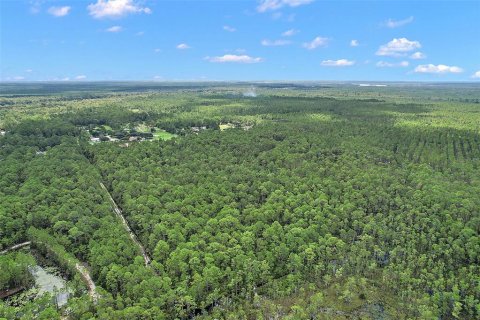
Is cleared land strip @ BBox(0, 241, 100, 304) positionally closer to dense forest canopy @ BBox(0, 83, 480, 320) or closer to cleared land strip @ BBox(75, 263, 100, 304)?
cleared land strip @ BBox(75, 263, 100, 304)

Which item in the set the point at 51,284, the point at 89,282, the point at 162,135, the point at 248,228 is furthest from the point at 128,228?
the point at 162,135

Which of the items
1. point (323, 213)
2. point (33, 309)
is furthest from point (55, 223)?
point (323, 213)

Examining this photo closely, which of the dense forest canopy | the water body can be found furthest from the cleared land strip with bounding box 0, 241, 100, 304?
the water body

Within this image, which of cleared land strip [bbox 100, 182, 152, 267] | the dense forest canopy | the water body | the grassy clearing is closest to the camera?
the dense forest canopy

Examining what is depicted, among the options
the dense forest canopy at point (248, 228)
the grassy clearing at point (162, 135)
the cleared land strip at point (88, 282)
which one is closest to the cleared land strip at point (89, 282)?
the cleared land strip at point (88, 282)

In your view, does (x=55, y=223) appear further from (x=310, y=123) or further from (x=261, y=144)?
(x=310, y=123)
